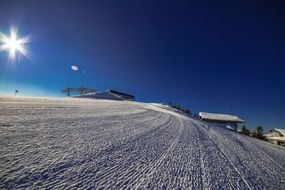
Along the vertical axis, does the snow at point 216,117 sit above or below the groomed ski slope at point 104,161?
above

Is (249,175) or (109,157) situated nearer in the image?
(109,157)

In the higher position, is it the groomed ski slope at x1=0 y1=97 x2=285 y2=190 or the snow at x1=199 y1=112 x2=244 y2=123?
the snow at x1=199 y1=112 x2=244 y2=123

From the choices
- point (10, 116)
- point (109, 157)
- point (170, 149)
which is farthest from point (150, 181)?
point (10, 116)

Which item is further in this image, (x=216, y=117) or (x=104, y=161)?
(x=216, y=117)

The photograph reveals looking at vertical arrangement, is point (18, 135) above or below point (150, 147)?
above

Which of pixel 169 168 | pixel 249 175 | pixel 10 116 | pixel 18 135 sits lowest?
pixel 249 175

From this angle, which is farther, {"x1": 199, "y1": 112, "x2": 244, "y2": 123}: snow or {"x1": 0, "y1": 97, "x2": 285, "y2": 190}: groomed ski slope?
{"x1": 199, "y1": 112, "x2": 244, "y2": 123}: snow

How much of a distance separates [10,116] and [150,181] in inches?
145

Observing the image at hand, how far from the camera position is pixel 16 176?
6.95ft

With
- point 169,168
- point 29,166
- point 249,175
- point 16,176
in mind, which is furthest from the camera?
point 249,175

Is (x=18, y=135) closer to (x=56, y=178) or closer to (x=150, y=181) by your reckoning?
(x=56, y=178)

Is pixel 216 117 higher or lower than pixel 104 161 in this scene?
higher

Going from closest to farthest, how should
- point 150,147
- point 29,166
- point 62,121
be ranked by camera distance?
1. point 29,166
2. point 150,147
3. point 62,121

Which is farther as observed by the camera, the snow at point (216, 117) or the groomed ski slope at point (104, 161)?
the snow at point (216, 117)
